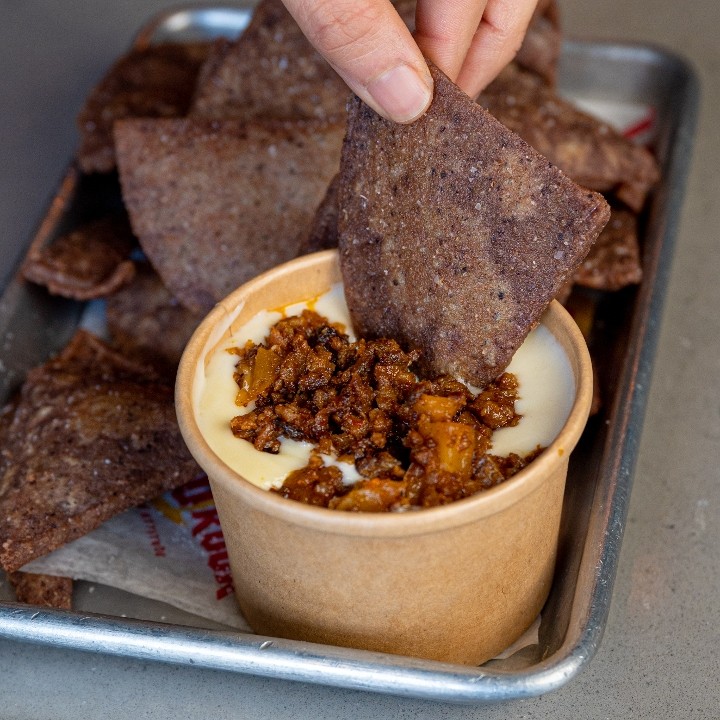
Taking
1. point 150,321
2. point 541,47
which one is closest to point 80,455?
point 150,321

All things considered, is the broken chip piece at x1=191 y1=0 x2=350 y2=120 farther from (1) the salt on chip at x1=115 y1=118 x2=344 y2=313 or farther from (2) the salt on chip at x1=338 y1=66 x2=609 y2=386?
(2) the salt on chip at x1=338 y1=66 x2=609 y2=386

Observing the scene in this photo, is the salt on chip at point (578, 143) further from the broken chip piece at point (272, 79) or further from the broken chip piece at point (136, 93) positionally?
the broken chip piece at point (136, 93)

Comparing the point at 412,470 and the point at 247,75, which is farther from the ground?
the point at 247,75

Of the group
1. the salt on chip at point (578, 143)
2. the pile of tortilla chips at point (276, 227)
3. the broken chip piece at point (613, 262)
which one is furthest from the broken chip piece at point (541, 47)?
the broken chip piece at point (613, 262)

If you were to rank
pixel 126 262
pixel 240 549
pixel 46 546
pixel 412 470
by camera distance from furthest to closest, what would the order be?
1. pixel 126 262
2. pixel 46 546
3. pixel 240 549
4. pixel 412 470

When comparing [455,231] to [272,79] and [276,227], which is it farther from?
[272,79]

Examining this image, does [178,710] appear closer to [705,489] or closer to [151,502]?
[151,502]

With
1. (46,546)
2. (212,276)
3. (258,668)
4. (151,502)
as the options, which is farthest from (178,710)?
(212,276)
